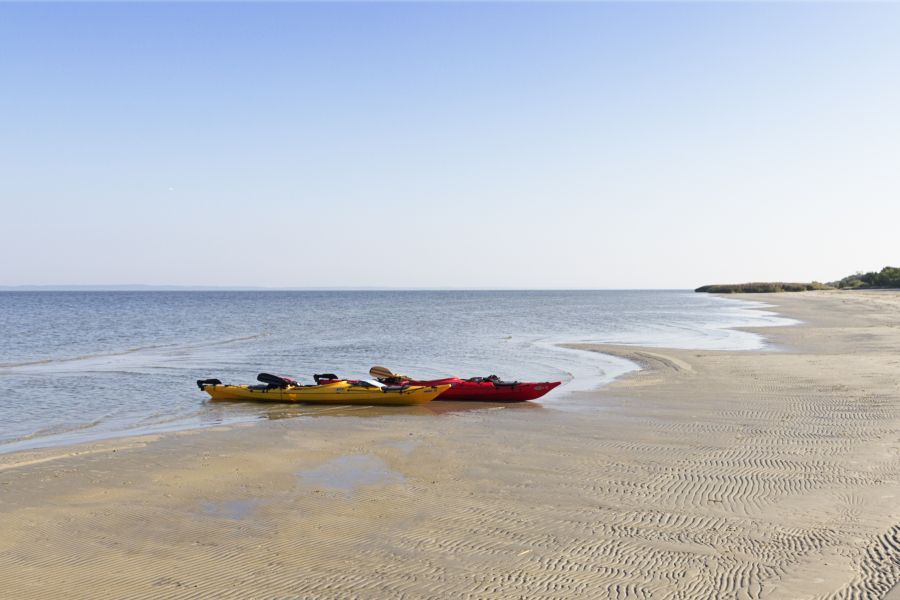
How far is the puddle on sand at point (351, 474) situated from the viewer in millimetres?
10609

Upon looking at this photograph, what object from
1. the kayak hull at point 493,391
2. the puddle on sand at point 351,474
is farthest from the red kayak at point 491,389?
the puddle on sand at point 351,474

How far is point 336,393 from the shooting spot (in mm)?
19359

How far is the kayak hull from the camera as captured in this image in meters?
18.8

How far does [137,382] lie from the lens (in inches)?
912

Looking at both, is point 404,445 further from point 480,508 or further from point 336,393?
point 336,393

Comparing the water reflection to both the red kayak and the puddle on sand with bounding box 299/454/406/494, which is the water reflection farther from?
the puddle on sand with bounding box 299/454/406/494

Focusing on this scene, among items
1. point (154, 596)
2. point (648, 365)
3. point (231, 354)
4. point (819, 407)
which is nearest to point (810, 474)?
point (819, 407)

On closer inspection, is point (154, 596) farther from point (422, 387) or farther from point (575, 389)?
point (575, 389)

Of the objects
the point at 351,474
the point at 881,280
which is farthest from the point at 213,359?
the point at 881,280

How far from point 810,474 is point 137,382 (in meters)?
20.0

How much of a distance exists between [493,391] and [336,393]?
4274 mm

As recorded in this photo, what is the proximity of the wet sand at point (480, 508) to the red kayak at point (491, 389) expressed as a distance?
2.02m

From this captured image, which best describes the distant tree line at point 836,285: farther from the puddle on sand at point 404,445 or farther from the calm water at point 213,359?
the puddle on sand at point 404,445

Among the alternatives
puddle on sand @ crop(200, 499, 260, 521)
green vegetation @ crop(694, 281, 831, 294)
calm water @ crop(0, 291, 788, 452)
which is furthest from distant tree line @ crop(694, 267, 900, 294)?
puddle on sand @ crop(200, 499, 260, 521)
